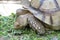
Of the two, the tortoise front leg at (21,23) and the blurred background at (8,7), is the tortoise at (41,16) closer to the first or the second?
the tortoise front leg at (21,23)

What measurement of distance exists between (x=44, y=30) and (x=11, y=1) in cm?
201

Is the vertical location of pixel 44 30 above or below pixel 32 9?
below

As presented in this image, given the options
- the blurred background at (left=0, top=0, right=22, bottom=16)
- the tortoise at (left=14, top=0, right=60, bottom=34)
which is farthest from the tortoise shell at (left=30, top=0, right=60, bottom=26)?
the blurred background at (left=0, top=0, right=22, bottom=16)

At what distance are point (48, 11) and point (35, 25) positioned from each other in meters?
0.25

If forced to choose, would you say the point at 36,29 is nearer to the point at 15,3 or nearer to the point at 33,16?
the point at 33,16

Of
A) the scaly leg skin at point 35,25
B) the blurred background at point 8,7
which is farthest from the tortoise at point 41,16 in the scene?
the blurred background at point 8,7

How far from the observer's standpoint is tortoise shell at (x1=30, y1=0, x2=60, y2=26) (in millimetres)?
3062

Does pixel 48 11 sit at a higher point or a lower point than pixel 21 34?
higher

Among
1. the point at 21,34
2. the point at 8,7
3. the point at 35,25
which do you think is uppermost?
the point at 8,7

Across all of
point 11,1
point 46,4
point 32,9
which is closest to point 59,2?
point 46,4

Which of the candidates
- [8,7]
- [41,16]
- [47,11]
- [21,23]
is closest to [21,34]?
[21,23]

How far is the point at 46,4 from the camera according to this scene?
3.18 m

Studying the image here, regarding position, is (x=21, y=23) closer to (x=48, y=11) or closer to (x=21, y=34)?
(x=21, y=34)

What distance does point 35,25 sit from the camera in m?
3.12
